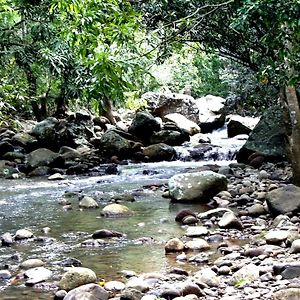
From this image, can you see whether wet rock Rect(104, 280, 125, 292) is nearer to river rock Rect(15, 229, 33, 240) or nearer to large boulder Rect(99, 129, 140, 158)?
river rock Rect(15, 229, 33, 240)

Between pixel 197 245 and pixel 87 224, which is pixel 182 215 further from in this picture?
pixel 197 245

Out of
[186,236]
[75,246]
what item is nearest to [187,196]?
[186,236]

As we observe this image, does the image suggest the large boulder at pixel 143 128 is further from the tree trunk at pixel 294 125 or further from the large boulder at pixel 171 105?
the tree trunk at pixel 294 125

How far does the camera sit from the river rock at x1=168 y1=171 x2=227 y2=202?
751 cm

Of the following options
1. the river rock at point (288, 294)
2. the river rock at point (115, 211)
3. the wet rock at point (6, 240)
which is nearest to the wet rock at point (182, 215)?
the river rock at point (115, 211)

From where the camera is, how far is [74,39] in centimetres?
421

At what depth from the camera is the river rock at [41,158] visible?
12.1m

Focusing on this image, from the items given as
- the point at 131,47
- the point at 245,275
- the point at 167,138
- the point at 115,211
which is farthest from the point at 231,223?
the point at 167,138

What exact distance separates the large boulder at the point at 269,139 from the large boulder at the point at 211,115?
7.06 m

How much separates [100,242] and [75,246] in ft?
0.84

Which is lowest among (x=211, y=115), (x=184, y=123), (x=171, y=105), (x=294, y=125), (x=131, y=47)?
(x=184, y=123)

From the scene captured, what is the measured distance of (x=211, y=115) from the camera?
19453 millimetres

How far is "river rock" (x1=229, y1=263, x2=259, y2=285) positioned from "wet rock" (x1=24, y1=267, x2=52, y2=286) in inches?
56.2

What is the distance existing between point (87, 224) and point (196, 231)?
4.68 ft
